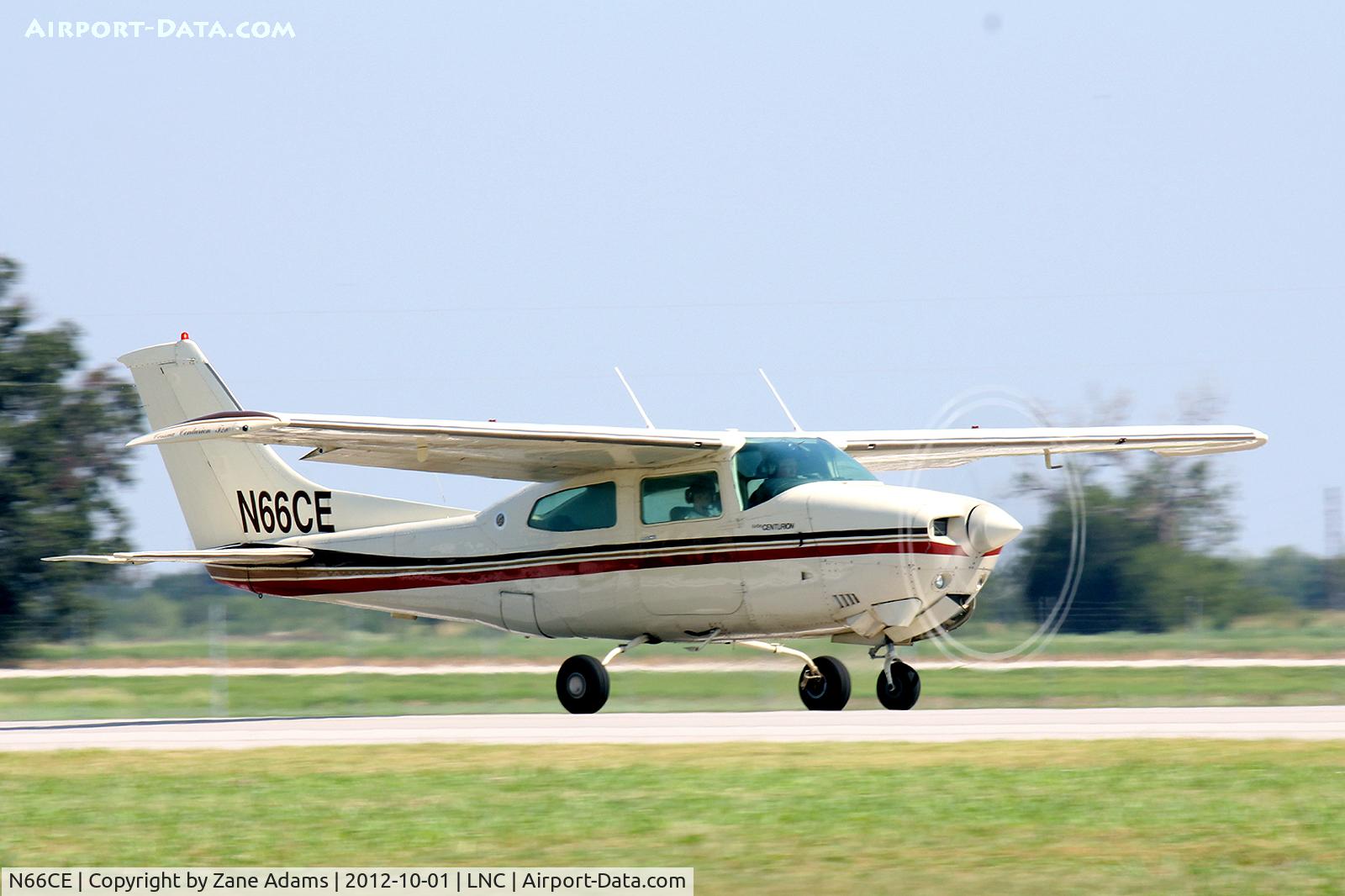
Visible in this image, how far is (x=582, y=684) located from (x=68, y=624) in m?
16.1

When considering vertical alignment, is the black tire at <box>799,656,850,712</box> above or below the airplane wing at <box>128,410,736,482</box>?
below

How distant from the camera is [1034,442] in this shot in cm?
1753

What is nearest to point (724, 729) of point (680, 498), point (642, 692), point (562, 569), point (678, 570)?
point (678, 570)

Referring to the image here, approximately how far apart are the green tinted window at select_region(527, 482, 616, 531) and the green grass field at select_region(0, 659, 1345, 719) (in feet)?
9.81

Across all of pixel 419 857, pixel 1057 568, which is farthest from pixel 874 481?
pixel 419 857

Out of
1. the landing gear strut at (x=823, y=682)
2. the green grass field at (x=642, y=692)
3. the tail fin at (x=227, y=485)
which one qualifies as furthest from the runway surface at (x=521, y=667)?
the tail fin at (x=227, y=485)

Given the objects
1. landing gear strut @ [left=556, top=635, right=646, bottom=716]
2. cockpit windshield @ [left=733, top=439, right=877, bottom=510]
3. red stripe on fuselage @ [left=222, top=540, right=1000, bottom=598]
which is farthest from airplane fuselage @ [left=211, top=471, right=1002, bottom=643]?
landing gear strut @ [left=556, top=635, right=646, bottom=716]

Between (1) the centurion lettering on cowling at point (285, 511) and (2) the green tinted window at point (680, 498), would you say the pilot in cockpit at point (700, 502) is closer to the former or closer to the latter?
(2) the green tinted window at point (680, 498)

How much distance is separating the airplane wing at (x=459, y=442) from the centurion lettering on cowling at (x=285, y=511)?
226 cm

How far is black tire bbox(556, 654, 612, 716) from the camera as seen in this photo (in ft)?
54.1

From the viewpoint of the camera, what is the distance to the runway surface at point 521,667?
788 inches

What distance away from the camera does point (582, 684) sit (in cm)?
1656

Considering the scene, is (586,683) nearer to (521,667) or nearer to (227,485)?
(227,485)

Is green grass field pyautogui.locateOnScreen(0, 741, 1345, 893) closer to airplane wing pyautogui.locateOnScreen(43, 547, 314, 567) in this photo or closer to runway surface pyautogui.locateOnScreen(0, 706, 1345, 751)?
runway surface pyautogui.locateOnScreen(0, 706, 1345, 751)
